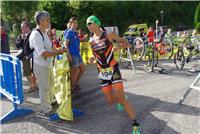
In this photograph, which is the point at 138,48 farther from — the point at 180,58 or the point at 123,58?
the point at 180,58

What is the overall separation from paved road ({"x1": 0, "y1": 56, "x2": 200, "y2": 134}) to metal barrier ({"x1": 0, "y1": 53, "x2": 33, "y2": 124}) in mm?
208

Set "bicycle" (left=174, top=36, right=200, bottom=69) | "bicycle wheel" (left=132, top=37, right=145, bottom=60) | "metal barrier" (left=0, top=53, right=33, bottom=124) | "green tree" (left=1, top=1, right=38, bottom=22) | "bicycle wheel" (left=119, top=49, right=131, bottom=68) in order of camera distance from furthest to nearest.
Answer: "green tree" (left=1, top=1, right=38, bottom=22) → "bicycle wheel" (left=132, top=37, right=145, bottom=60) → "bicycle wheel" (left=119, top=49, right=131, bottom=68) → "bicycle" (left=174, top=36, right=200, bottom=69) → "metal barrier" (left=0, top=53, right=33, bottom=124)

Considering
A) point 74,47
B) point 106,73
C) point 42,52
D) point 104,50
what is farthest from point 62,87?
point 74,47

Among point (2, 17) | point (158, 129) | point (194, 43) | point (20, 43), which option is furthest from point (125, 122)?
point (2, 17)

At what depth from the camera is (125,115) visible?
5621 millimetres

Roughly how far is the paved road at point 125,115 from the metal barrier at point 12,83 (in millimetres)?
208

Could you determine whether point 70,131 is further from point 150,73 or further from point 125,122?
point 150,73

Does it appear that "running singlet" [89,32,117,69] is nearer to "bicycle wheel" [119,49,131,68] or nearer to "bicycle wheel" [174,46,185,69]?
"bicycle wheel" [174,46,185,69]

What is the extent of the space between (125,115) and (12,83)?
220 cm

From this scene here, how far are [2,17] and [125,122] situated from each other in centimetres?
2560

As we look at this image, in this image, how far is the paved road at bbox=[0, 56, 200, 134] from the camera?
16.6 ft

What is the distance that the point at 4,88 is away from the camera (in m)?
6.39

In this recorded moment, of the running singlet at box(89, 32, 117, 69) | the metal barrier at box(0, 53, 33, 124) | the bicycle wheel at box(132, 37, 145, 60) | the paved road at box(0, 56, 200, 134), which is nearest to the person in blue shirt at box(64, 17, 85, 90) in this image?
the paved road at box(0, 56, 200, 134)

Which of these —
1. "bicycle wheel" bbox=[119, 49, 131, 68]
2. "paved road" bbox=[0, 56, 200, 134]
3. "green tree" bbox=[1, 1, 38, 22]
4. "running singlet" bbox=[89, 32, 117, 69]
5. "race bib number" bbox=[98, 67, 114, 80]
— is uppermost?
"green tree" bbox=[1, 1, 38, 22]
